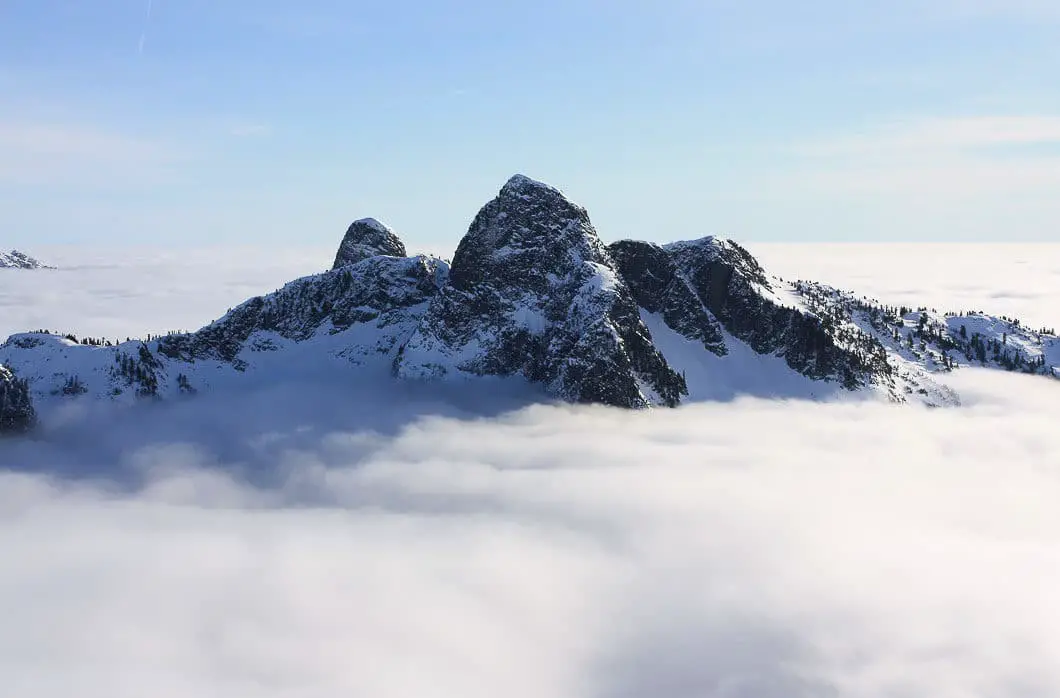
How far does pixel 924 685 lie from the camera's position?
7589 inches

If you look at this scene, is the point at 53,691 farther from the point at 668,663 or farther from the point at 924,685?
the point at 924,685

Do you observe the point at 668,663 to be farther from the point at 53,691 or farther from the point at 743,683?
the point at 53,691

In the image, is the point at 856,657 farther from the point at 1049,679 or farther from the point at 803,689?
the point at 1049,679

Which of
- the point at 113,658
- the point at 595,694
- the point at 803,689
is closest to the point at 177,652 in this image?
the point at 113,658

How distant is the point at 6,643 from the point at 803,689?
195701mm

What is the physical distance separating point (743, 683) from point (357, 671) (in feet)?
311

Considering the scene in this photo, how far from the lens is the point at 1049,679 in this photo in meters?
194

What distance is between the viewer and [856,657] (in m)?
199

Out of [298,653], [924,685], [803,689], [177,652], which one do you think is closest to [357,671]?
[298,653]

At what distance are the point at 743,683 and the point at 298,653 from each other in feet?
360

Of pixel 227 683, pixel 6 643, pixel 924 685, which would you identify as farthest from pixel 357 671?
pixel 924 685

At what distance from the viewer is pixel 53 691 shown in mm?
188750

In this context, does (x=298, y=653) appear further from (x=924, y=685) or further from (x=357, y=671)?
(x=924, y=685)

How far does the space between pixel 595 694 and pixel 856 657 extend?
6673cm
